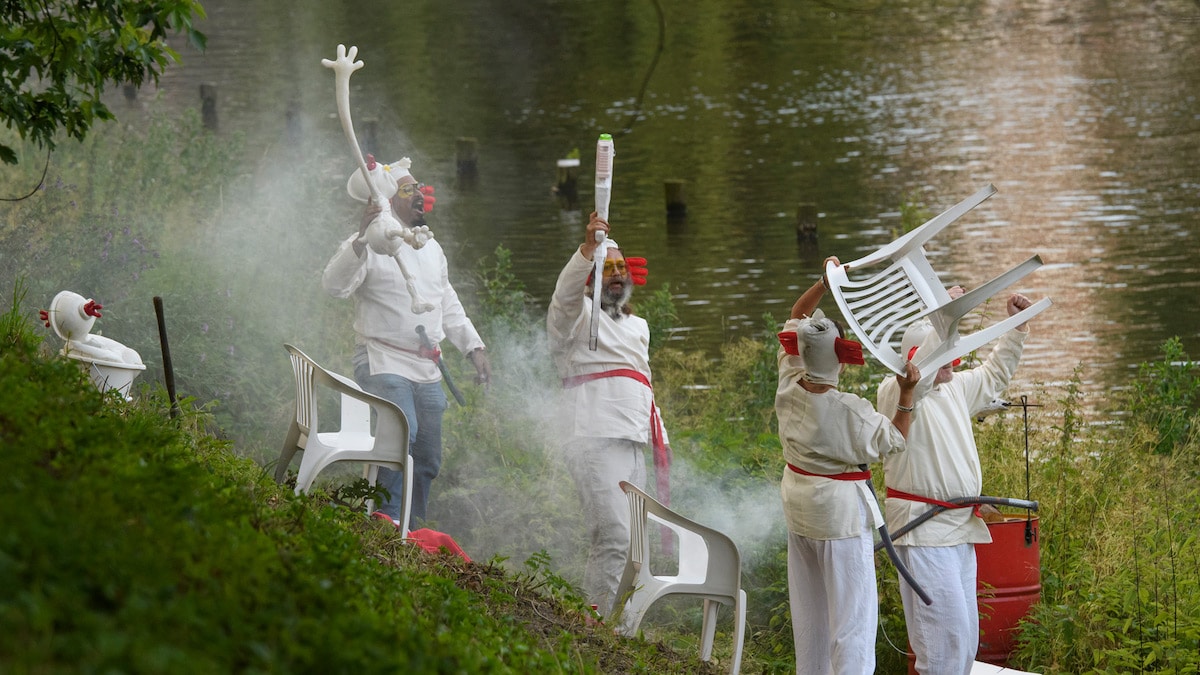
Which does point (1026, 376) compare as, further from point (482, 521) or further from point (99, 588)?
point (99, 588)

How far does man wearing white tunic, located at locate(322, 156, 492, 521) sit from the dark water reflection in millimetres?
3572

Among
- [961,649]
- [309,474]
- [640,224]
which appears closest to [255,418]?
[309,474]

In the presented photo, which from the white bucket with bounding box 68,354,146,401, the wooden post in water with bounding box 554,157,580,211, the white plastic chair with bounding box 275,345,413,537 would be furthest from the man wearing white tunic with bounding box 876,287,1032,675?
the wooden post in water with bounding box 554,157,580,211

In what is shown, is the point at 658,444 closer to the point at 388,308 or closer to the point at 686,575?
the point at 686,575

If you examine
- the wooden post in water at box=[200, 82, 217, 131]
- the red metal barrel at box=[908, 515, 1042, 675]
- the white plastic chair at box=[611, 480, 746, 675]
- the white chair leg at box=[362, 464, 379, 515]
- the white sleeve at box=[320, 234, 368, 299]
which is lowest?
the red metal barrel at box=[908, 515, 1042, 675]

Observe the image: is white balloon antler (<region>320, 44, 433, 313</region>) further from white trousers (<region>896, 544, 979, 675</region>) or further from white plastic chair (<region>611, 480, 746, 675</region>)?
white trousers (<region>896, 544, 979, 675</region>)

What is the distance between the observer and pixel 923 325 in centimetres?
617

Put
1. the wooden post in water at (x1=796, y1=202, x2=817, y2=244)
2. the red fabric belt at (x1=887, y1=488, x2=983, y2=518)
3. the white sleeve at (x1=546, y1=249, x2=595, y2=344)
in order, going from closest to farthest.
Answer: the red fabric belt at (x1=887, y1=488, x2=983, y2=518), the white sleeve at (x1=546, y1=249, x2=595, y2=344), the wooden post in water at (x1=796, y1=202, x2=817, y2=244)

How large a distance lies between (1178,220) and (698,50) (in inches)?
718

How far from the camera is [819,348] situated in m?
5.35

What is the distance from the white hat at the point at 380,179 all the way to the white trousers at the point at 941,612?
3044 mm

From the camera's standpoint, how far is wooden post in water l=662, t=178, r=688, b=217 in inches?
803

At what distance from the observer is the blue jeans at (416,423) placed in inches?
267

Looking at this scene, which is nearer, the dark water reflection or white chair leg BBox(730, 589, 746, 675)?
white chair leg BBox(730, 589, 746, 675)
